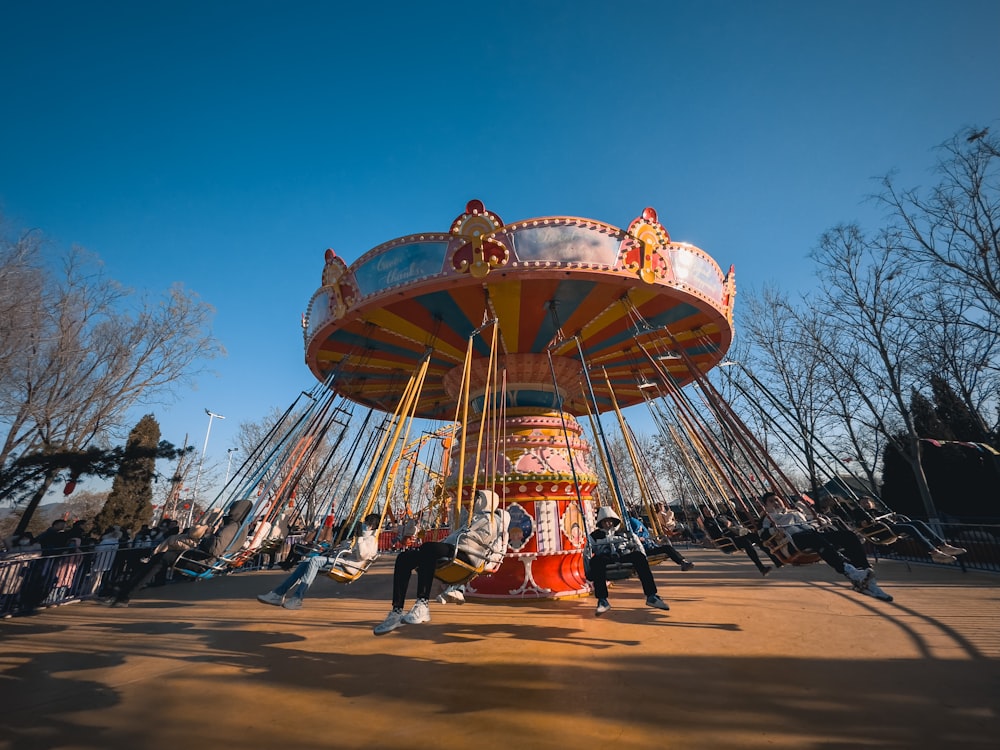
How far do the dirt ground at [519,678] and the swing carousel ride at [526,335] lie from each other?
63.1 inches

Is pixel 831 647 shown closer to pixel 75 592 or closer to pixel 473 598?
pixel 473 598

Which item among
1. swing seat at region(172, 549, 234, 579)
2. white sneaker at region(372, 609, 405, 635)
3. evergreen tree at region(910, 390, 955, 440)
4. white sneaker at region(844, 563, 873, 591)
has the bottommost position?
white sneaker at region(372, 609, 405, 635)

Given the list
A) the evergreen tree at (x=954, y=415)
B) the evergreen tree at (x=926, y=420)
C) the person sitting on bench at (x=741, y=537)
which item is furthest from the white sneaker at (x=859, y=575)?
the evergreen tree at (x=954, y=415)

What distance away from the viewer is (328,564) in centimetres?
457

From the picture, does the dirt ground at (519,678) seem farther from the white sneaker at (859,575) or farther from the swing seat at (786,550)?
the swing seat at (786,550)

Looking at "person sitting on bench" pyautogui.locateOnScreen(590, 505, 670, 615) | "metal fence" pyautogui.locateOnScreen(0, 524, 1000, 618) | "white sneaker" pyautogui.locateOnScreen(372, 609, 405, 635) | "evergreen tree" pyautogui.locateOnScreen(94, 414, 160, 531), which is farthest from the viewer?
"evergreen tree" pyautogui.locateOnScreen(94, 414, 160, 531)

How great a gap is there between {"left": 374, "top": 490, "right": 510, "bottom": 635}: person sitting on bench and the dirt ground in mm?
352

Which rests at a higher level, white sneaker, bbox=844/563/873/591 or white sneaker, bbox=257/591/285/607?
white sneaker, bbox=844/563/873/591

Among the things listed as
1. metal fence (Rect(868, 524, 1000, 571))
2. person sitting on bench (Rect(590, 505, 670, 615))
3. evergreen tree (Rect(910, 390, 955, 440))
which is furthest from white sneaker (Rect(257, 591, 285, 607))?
evergreen tree (Rect(910, 390, 955, 440))

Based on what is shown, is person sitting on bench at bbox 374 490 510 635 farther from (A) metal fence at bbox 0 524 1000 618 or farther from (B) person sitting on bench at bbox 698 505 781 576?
(A) metal fence at bbox 0 524 1000 618

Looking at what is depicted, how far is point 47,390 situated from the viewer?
1212 cm

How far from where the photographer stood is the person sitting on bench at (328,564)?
181 inches

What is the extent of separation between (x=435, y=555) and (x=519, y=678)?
56.1 inches

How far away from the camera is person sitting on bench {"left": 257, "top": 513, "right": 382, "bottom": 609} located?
4.59 meters
